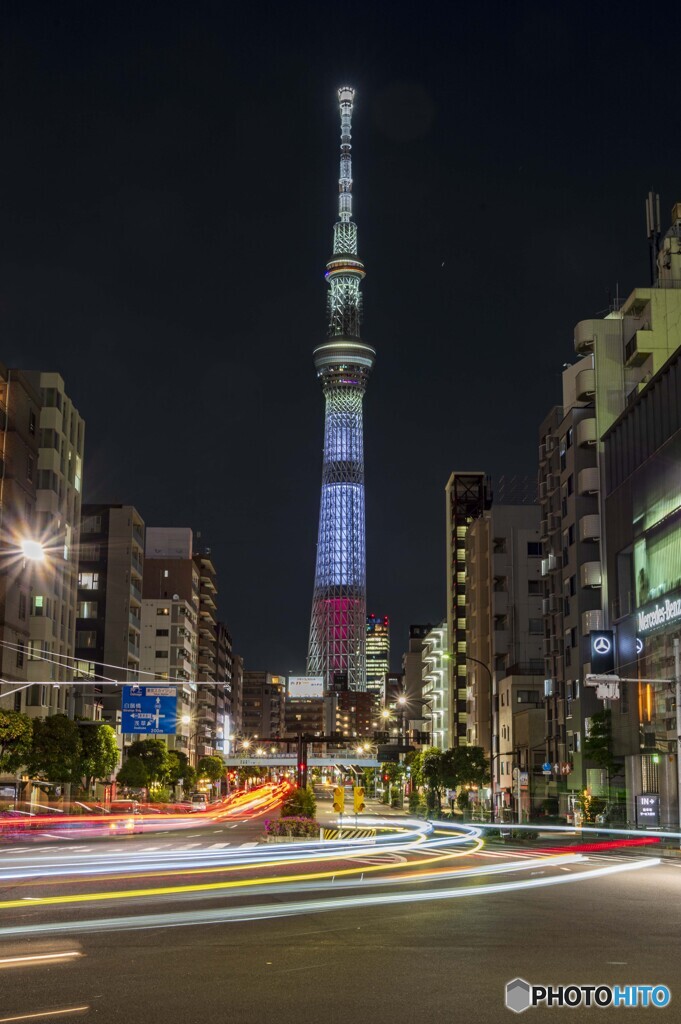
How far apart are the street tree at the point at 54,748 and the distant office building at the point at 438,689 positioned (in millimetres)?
84623

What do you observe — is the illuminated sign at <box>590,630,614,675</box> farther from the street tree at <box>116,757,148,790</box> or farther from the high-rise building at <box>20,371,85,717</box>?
the street tree at <box>116,757,148,790</box>

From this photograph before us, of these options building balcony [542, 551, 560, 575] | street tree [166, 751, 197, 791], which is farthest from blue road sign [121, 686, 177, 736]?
street tree [166, 751, 197, 791]

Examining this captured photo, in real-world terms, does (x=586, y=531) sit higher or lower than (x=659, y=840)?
higher

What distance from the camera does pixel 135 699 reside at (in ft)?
218

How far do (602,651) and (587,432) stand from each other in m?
18.0

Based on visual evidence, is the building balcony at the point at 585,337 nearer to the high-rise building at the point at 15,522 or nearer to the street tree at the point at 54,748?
the high-rise building at the point at 15,522

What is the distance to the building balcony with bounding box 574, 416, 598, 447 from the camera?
8344cm

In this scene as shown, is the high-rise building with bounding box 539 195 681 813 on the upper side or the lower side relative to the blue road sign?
upper

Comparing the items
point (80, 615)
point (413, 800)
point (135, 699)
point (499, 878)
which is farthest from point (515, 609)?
point (499, 878)

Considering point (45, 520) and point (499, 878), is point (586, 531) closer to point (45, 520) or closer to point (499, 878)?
point (45, 520)

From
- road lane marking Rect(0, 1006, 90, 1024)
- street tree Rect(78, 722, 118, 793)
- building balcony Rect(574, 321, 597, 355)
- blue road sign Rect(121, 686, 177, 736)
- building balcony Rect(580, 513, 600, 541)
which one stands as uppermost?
building balcony Rect(574, 321, 597, 355)

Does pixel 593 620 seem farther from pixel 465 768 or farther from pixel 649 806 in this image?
pixel 465 768

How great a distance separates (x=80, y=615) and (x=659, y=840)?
9166 centimetres

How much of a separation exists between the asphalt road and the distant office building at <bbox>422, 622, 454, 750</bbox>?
13245cm
